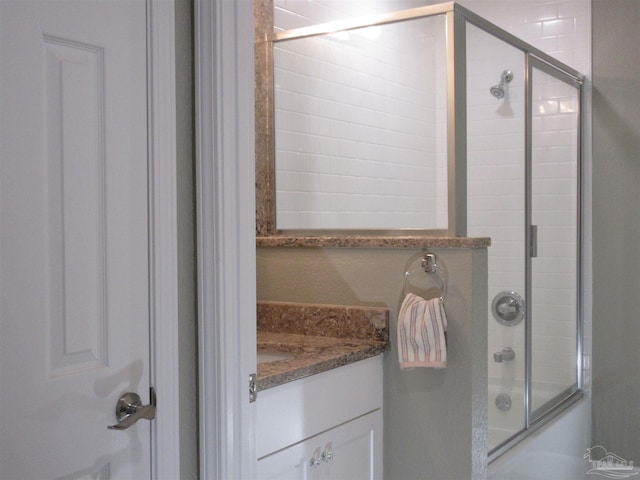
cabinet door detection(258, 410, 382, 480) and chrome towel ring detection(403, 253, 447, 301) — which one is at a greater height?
chrome towel ring detection(403, 253, 447, 301)

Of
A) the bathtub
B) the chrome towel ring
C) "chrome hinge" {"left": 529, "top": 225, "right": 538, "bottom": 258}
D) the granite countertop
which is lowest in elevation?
the bathtub

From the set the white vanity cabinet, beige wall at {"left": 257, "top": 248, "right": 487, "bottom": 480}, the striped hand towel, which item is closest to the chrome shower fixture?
beige wall at {"left": 257, "top": 248, "right": 487, "bottom": 480}

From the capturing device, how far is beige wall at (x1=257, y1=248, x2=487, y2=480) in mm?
2244

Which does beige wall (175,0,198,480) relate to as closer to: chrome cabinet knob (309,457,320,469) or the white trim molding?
the white trim molding

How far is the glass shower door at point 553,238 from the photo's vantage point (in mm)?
3217

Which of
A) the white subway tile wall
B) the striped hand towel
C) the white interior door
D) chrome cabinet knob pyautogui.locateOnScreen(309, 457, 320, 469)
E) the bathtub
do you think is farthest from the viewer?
the bathtub

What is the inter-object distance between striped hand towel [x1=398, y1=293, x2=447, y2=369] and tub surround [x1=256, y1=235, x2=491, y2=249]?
17cm

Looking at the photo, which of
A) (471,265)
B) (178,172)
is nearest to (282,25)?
(471,265)

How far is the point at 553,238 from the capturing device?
132 inches

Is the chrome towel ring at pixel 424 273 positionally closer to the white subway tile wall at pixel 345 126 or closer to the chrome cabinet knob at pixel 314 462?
the white subway tile wall at pixel 345 126

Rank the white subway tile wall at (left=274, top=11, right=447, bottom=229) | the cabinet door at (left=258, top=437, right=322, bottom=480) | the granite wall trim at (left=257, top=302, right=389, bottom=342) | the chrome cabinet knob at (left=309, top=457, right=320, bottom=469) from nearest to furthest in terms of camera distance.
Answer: the cabinet door at (left=258, top=437, right=322, bottom=480), the chrome cabinet knob at (left=309, top=457, right=320, bottom=469), the granite wall trim at (left=257, top=302, right=389, bottom=342), the white subway tile wall at (left=274, top=11, right=447, bottom=229)

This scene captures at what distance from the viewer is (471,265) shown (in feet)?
7.28

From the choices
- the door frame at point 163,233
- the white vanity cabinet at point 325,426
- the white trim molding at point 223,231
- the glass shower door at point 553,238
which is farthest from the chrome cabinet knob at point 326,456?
the glass shower door at point 553,238

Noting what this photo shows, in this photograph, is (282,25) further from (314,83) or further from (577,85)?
(577,85)
